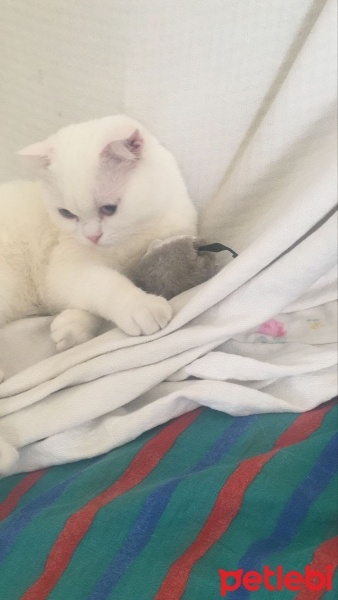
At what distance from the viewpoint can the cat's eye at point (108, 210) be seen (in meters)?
0.89

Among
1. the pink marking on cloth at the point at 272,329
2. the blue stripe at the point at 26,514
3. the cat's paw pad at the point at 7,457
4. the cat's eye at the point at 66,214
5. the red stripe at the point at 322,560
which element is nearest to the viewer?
the red stripe at the point at 322,560

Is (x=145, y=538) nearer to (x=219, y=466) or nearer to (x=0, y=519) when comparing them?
(x=219, y=466)

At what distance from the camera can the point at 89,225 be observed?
893 millimetres

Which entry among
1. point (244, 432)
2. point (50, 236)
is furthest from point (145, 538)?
point (50, 236)

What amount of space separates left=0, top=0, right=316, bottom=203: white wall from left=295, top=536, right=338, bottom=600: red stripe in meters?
0.73

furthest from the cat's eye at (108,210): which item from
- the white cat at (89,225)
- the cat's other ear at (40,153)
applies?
the cat's other ear at (40,153)

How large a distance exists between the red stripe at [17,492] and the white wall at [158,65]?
64 cm

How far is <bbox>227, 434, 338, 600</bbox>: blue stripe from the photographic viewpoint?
53 centimetres

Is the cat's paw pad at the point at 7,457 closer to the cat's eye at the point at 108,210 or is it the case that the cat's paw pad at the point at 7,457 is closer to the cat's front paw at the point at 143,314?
the cat's front paw at the point at 143,314

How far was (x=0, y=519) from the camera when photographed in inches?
26.2

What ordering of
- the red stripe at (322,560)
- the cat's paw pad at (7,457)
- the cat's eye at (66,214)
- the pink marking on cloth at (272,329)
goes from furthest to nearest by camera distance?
the cat's eye at (66,214), the pink marking on cloth at (272,329), the cat's paw pad at (7,457), the red stripe at (322,560)

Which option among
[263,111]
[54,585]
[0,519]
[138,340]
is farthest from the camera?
[263,111]

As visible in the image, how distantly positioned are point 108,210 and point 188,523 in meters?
0.54

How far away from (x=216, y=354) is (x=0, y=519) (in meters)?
0.38
